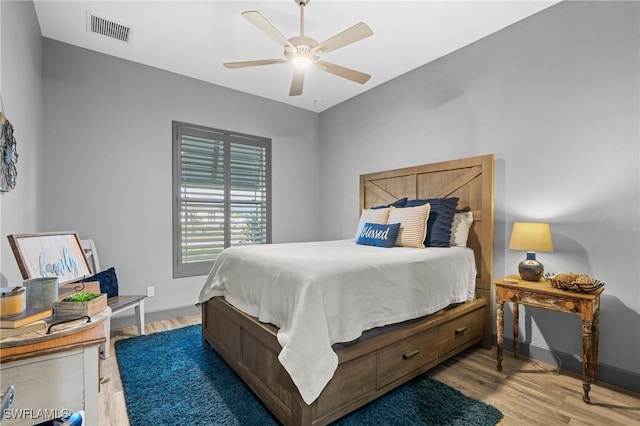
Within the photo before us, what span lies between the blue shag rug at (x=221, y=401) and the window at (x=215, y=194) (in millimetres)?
1626

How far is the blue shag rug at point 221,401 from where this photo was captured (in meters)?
1.82

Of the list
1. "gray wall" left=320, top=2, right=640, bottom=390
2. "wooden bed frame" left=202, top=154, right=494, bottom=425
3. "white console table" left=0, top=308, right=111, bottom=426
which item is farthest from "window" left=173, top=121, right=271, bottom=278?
"white console table" left=0, top=308, right=111, bottom=426

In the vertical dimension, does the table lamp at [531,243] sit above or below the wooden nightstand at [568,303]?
above

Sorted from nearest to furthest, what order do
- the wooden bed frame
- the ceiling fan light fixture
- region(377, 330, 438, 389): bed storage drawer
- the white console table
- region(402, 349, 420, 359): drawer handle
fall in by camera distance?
the white console table
the wooden bed frame
region(377, 330, 438, 389): bed storage drawer
region(402, 349, 420, 359): drawer handle
the ceiling fan light fixture

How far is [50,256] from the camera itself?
1614 millimetres

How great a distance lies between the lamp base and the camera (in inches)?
94.1

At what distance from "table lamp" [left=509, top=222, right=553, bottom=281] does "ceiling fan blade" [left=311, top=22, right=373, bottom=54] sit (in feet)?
6.03

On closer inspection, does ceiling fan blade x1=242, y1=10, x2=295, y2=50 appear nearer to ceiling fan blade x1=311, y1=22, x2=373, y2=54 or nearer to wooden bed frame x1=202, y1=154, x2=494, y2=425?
ceiling fan blade x1=311, y1=22, x2=373, y2=54

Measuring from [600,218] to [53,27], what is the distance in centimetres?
494

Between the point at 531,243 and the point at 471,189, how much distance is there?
844mm

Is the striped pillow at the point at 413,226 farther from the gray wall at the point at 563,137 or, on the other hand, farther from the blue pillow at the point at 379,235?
the gray wall at the point at 563,137

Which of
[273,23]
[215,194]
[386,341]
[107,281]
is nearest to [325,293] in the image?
[386,341]

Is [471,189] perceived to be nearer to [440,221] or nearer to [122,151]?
[440,221]

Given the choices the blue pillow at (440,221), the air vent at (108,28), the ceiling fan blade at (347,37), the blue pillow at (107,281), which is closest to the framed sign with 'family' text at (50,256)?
the blue pillow at (107,281)
